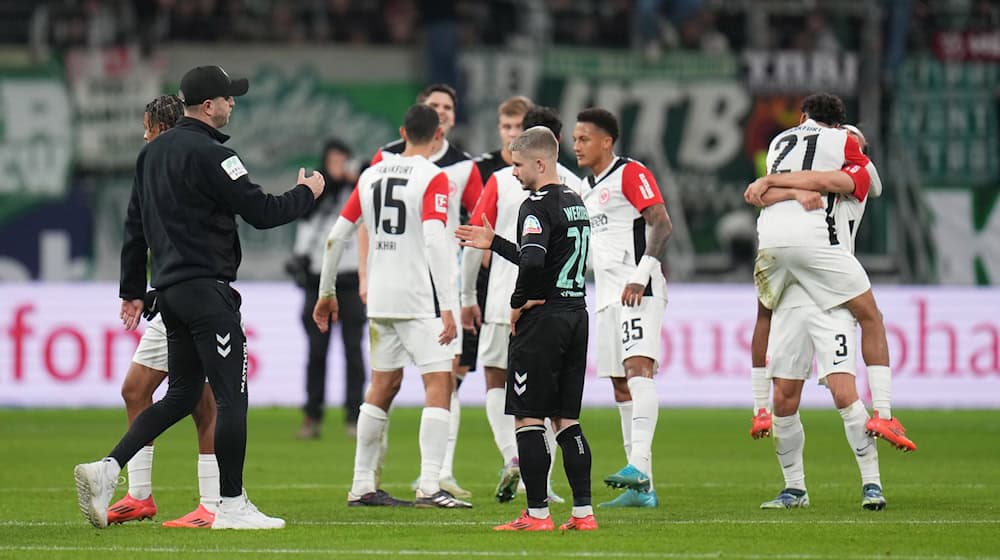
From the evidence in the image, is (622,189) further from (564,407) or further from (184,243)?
(184,243)

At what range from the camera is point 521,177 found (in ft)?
27.1

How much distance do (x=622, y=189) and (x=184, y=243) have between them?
299 cm

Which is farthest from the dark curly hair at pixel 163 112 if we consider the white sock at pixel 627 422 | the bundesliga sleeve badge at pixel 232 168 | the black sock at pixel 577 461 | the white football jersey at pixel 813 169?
the white football jersey at pixel 813 169

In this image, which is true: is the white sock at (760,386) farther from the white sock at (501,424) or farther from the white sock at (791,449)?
the white sock at (501,424)

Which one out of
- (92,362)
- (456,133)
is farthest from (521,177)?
(456,133)

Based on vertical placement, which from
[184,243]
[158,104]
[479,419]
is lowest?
[479,419]

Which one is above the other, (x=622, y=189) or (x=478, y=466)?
(x=622, y=189)

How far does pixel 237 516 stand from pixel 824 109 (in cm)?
422

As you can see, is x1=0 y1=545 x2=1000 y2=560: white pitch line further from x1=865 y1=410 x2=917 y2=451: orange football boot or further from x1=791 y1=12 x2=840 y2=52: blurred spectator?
x1=791 y1=12 x2=840 y2=52: blurred spectator

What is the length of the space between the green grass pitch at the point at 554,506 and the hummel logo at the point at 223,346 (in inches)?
35.3

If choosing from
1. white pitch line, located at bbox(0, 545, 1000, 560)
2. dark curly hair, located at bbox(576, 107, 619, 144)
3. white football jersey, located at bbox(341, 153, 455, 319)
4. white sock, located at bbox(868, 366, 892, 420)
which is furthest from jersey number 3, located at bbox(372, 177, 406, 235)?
white sock, located at bbox(868, 366, 892, 420)

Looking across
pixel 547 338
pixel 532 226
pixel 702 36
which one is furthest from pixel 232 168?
pixel 702 36

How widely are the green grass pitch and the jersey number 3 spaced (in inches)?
66.0

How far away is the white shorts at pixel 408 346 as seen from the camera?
9.68 m
